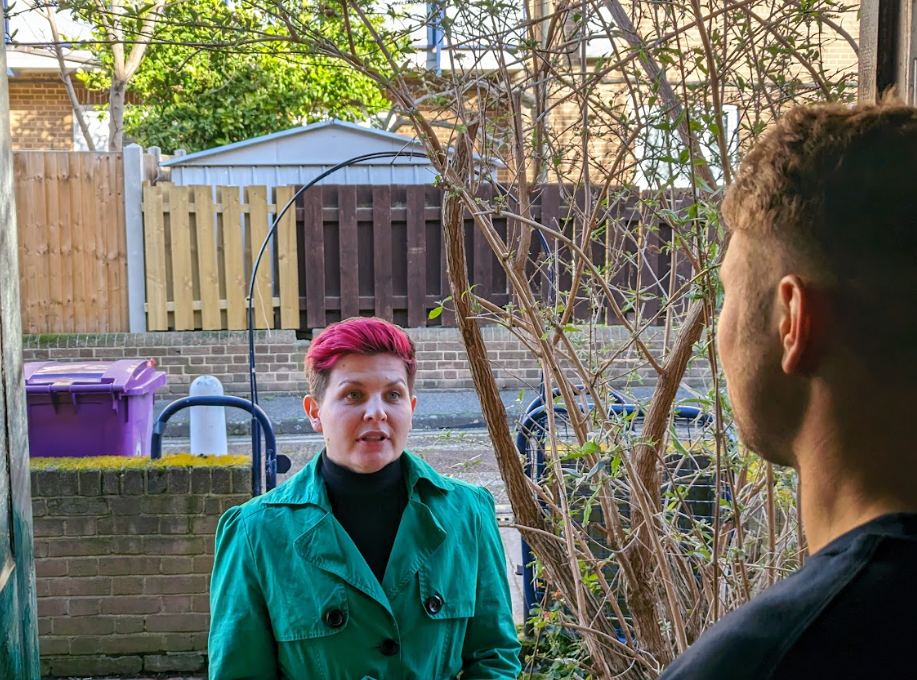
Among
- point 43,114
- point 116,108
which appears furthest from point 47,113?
point 116,108

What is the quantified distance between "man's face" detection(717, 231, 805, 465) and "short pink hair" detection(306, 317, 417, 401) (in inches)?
51.8

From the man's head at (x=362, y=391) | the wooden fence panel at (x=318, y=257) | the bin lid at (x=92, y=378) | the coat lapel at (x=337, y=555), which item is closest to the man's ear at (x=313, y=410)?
the man's head at (x=362, y=391)

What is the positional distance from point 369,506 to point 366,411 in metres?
0.22

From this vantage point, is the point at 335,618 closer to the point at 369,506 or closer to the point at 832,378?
the point at 369,506

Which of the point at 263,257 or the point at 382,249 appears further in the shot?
the point at 382,249

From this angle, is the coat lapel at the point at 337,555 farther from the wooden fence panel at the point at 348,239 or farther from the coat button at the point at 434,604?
the wooden fence panel at the point at 348,239

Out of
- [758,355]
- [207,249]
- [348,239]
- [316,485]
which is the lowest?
[316,485]

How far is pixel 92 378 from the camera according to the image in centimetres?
525

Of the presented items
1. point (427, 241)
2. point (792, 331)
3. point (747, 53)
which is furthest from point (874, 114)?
point (427, 241)

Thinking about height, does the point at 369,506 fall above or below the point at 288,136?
below

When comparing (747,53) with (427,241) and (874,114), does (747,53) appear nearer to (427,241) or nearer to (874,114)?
(874,114)

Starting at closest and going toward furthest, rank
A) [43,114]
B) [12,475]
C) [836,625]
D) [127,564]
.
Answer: [836,625] → [12,475] → [127,564] → [43,114]

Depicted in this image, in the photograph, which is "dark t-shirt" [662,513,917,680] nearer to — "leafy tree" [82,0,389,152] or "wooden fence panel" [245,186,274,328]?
"wooden fence panel" [245,186,274,328]

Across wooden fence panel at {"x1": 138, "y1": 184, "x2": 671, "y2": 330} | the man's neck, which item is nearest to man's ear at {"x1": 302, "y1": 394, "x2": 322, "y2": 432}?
the man's neck
